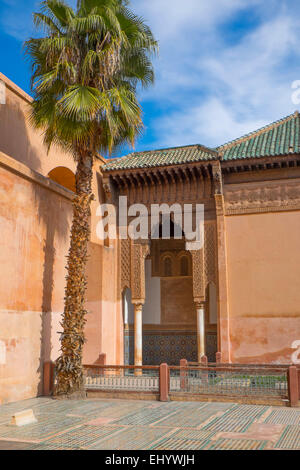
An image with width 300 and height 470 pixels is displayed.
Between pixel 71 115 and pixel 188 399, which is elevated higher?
pixel 71 115

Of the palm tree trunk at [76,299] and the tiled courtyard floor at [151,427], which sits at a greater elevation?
the palm tree trunk at [76,299]

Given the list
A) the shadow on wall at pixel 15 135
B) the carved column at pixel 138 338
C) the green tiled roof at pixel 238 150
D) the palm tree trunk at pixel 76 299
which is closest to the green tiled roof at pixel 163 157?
the green tiled roof at pixel 238 150

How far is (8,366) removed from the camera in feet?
31.3

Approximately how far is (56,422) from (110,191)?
980 centimetres

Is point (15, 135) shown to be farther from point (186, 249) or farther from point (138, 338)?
point (138, 338)

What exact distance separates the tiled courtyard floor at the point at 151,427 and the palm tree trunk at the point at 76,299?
666 millimetres

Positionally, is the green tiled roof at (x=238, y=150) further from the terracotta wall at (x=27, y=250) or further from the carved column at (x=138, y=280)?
the terracotta wall at (x=27, y=250)

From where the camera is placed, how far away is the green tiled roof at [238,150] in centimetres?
1507

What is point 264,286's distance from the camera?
14.6m

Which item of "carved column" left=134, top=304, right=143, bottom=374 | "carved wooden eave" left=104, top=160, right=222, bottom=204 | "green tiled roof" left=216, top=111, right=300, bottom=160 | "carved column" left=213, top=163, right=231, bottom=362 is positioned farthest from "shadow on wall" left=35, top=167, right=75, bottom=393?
"green tiled roof" left=216, top=111, right=300, bottom=160

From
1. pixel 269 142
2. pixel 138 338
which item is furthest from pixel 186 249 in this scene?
pixel 269 142

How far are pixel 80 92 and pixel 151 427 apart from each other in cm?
698

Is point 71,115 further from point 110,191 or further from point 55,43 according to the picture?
point 110,191
